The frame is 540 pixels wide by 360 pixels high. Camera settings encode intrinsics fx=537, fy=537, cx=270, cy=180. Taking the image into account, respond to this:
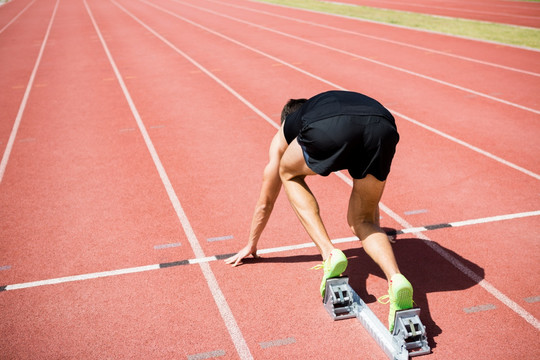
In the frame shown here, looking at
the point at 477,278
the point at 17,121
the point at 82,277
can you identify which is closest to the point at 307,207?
the point at 477,278

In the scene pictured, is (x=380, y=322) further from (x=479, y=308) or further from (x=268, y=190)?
(x=268, y=190)

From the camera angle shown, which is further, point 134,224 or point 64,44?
point 64,44

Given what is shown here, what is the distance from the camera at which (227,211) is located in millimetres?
5641

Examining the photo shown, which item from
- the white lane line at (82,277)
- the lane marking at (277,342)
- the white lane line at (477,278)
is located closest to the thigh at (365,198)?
the lane marking at (277,342)

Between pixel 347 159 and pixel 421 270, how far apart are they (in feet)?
5.14

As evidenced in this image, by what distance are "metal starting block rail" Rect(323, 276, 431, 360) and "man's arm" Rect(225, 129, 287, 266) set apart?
0.82m

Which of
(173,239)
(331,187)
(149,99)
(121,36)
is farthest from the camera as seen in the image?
(121,36)

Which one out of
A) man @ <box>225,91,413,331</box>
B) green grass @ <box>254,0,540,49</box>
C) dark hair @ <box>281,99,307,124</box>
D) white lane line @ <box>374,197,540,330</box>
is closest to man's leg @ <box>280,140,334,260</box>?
man @ <box>225,91,413,331</box>

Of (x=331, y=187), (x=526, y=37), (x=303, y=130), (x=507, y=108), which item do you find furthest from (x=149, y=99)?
(x=526, y=37)

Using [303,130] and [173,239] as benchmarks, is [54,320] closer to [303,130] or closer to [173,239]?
[173,239]

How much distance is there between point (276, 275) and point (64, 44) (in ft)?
52.3

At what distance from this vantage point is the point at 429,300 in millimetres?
3977

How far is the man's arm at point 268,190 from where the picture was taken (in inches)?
157

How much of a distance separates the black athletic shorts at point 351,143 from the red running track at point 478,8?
60.9 feet
